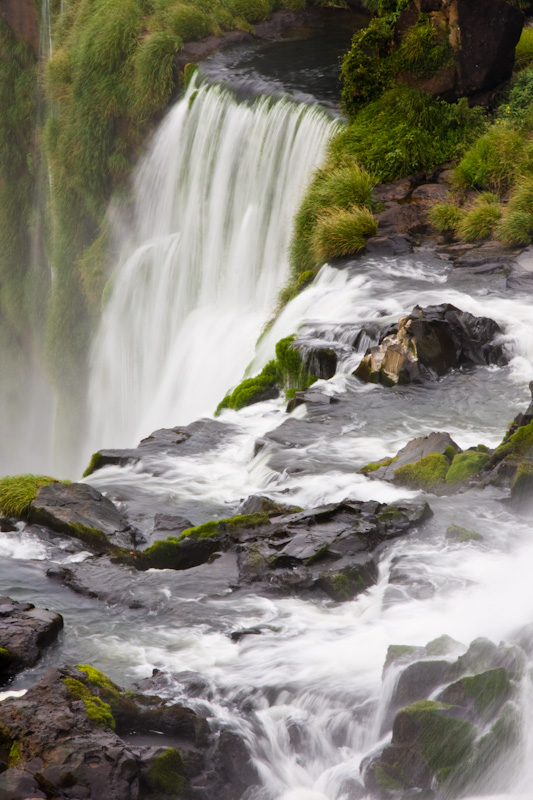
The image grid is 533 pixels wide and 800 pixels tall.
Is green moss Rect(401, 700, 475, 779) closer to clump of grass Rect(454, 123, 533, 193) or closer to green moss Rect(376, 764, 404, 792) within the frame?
green moss Rect(376, 764, 404, 792)

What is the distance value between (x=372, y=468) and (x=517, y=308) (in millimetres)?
4959

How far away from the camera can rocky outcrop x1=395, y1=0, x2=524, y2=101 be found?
18109 mm

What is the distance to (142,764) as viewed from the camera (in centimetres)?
569

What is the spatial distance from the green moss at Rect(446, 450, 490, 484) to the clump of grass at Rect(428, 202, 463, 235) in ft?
26.7

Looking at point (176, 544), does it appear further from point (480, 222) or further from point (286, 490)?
point (480, 222)

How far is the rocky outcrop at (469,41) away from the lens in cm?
1811

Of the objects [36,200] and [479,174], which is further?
[36,200]

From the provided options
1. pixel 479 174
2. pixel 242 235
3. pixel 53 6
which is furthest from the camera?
pixel 53 6

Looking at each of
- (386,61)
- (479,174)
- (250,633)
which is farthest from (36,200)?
(250,633)

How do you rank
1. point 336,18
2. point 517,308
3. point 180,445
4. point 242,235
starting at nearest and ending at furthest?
point 180,445 → point 517,308 → point 242,235 → point 336,18

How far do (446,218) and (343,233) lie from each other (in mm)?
Answer: 2146

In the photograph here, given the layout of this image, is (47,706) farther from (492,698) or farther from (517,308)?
(517,308)

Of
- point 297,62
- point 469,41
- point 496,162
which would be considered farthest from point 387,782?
point 297,62

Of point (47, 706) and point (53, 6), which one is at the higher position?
point (53, 6)
